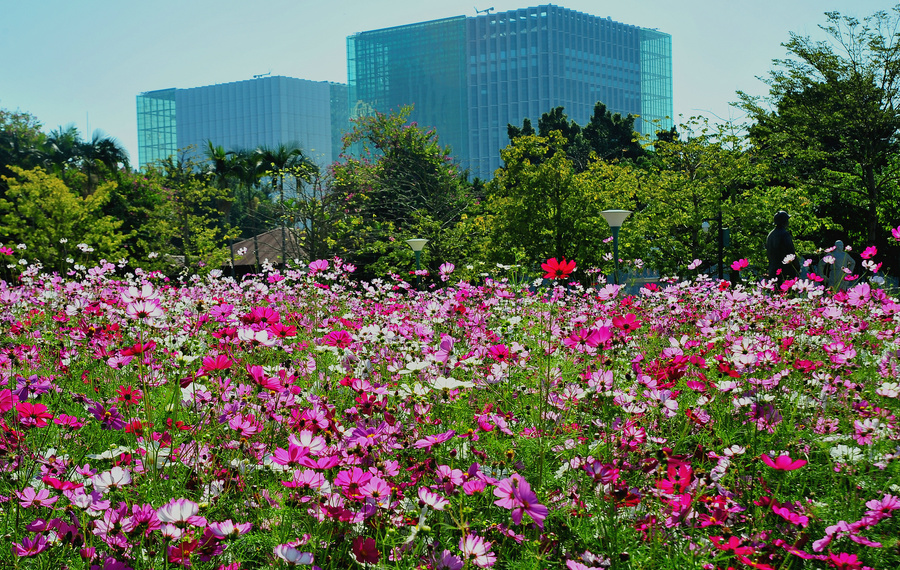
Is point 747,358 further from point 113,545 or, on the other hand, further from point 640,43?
point 640,43

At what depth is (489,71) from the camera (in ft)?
326

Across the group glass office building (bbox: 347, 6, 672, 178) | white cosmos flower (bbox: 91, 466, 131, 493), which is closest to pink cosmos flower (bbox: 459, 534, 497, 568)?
white cosmos flower (bbox: 91, 466, 131, 493)

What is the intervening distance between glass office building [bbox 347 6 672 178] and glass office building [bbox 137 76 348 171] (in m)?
40.0

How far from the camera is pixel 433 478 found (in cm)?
205

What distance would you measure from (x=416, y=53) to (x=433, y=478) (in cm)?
10601

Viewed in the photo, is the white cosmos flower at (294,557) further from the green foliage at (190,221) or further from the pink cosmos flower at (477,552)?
the green foliage at (190,221)

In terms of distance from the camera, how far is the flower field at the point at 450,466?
64.8 inches

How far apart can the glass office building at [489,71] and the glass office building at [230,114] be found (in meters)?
40.0

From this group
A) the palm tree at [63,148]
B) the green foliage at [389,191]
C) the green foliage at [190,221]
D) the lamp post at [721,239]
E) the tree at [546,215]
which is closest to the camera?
the tree at [546,215]

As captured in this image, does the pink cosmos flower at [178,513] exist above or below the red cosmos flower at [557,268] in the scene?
below

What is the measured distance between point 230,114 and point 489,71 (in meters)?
68.9

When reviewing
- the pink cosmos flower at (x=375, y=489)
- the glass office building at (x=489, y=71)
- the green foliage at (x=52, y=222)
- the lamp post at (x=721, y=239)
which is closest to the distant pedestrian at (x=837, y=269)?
the pink cosmos flower at (x=375, y=489)

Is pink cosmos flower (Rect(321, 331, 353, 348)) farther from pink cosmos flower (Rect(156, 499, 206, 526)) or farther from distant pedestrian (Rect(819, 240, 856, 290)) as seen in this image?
distant pedestrian (Rect(819, 240, 856, 290))

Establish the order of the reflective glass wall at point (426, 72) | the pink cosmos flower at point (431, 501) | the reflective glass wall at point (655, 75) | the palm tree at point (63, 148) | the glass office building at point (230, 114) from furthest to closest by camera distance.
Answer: the glass office building at point (230, 114) → the reflective glass wall at point (655, 75) → the reflective glass wall at point (426, 72) → the palm tree at point (63, 148) → the pink cosmos flower at point (431, 501)
